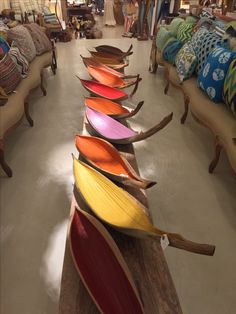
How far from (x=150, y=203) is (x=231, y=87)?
107 cm

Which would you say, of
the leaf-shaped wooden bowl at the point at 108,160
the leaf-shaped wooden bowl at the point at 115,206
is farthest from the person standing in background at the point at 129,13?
the leaf-shaped wooden bowl at the point at 115,206

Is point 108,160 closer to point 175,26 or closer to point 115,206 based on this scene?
point 115,206

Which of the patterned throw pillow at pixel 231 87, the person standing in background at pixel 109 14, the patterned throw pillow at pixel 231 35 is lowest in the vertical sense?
the person standing in background at pixel 109 14

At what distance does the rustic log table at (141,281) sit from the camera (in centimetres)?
94

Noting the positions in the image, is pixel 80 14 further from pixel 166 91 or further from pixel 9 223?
pixel 9 223

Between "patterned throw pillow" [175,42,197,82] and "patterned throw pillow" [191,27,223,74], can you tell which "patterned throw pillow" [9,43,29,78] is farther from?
"patterned throw pillow" [191,27,223,74]

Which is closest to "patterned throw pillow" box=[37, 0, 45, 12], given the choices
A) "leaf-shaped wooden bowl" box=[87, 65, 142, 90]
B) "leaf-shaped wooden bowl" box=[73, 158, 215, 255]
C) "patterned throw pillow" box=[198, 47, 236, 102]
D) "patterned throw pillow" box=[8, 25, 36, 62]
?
"patterned throw pillow" box=[8, 25, 36, 62]

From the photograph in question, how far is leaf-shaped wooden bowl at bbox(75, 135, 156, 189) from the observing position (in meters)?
1.41

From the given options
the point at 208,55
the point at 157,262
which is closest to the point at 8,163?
the point at 157,262

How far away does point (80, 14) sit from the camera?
8.16 meters

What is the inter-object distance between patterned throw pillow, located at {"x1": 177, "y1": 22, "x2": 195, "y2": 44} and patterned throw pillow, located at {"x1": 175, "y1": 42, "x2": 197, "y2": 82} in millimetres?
404

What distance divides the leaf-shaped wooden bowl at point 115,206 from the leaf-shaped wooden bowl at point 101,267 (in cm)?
8

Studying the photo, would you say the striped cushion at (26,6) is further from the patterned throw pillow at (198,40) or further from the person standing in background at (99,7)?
the person standing in background at (99,7)

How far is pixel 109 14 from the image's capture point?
354 inches
